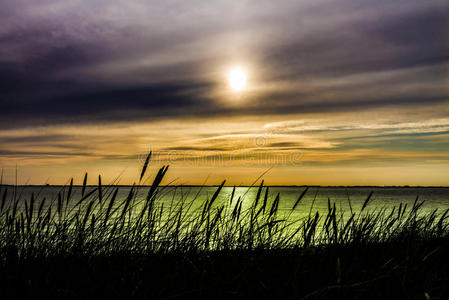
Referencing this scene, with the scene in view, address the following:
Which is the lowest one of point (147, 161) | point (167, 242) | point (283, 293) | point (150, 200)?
point (283, 293)

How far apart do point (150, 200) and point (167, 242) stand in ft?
1.74

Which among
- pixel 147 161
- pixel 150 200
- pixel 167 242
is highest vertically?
pixel 147 161

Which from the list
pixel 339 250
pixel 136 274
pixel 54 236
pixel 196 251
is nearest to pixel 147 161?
pixel 136 274

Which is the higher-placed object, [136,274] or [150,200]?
[150,200]

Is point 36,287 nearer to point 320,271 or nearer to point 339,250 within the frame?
point 320,271

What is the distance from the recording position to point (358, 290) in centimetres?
303

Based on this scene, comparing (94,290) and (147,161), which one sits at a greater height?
(147,161)

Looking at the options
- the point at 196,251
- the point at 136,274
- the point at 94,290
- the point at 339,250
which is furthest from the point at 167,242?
the point at 339,250

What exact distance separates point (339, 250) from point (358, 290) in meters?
1.45

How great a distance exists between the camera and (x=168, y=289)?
10.7 feet

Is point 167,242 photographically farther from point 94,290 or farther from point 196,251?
point 94,290

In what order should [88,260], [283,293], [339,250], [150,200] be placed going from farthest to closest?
[339,250] < [150,200] < [88,260] < [283,293]

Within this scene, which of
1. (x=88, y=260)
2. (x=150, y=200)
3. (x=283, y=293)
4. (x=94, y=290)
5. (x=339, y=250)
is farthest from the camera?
(x=339, y=250)

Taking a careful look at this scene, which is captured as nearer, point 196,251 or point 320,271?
point 320,271
